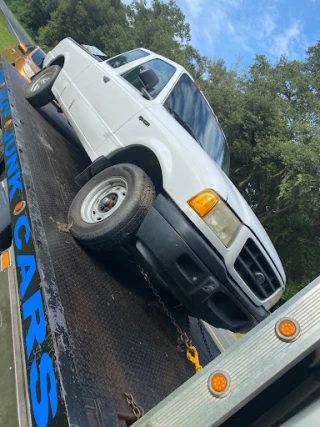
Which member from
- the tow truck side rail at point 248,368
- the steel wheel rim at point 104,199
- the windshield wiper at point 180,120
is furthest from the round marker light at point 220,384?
the windshield wiper at point 180,120

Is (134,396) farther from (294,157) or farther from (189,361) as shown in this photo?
(294,157)

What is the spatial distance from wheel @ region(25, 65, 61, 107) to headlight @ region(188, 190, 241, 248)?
10.3 ft

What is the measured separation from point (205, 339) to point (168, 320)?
31.5 inches

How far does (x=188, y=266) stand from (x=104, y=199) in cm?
101

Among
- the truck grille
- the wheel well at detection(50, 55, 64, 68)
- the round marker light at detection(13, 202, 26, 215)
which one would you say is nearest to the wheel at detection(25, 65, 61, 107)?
the wheel well at detection(50, 55, 64, 68)

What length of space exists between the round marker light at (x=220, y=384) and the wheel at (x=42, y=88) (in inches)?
187

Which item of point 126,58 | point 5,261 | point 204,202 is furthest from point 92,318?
point 126,58

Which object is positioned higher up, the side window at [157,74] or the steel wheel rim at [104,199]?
the side window at [157,74]

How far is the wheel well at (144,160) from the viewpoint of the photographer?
383 centimetres

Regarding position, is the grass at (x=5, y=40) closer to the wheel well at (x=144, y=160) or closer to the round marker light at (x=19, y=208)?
the wheel well at (x=144, y=160)

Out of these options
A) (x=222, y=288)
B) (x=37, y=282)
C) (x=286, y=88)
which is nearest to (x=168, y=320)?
(x=222, y=288)

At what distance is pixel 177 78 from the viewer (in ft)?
15.3

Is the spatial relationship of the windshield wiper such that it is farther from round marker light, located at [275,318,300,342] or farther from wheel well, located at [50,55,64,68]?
round marker light, located at [275,318,300,342]

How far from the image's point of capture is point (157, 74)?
186 inches
